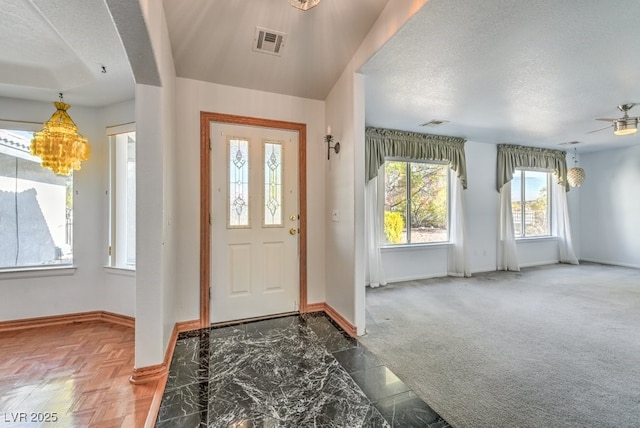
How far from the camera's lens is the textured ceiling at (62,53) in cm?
167

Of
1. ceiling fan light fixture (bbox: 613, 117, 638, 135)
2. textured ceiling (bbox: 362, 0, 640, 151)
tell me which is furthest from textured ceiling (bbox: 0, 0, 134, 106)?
ceiling fan light fixture (bbox: 613, 117, 638, 135)

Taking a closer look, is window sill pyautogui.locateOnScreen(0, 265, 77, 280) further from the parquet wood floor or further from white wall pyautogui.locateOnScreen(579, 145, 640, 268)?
white wall pyautogui.locateOnScreen(579, 145, 640, 268)

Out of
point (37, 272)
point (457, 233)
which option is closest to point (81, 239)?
Result: point (37, 272)

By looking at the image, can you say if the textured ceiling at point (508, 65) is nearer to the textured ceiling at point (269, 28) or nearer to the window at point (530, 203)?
the textured ceiling at point (269, 28)

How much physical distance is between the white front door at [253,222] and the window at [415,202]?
2.06 m

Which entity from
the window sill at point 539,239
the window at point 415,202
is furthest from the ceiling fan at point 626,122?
the window sill at point 539,239

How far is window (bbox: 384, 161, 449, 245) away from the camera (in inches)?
179

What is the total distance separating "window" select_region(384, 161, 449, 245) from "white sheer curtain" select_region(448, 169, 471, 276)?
0.34ft

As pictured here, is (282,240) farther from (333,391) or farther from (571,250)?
(571,250)

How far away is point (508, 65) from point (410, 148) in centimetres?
206

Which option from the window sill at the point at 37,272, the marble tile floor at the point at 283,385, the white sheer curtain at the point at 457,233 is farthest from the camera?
the white sheer curtain at the point at 457,233

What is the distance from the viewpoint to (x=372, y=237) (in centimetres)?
414

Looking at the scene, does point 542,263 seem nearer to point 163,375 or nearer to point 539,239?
point 539,239

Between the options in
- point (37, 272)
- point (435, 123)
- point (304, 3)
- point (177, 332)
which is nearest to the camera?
point (304, 3)
